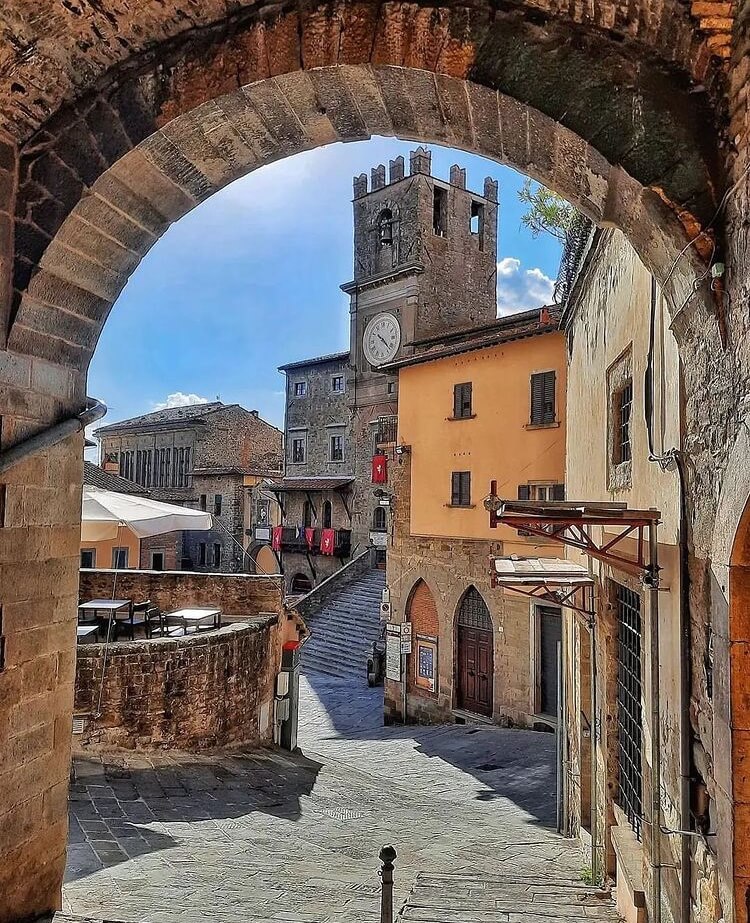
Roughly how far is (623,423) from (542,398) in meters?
9.11

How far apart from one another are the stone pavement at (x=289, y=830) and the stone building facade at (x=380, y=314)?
695 inches

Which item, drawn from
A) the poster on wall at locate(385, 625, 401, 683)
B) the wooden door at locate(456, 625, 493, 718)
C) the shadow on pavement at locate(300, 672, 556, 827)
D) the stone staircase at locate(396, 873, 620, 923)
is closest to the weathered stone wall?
the shadow on pavement at locate(300, 672, 556, 827)

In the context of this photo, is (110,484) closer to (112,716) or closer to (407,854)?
(112,716)

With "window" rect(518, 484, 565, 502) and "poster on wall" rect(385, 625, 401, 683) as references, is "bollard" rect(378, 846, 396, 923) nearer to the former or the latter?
"window" rect(518, 484, 565, 502)

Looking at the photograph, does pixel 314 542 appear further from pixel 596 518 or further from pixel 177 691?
pixel 596 518

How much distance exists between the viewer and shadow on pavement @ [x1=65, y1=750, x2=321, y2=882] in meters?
6.89

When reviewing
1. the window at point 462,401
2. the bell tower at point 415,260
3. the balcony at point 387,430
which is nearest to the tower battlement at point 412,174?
the bell tower at point 415,260

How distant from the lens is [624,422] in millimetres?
7012

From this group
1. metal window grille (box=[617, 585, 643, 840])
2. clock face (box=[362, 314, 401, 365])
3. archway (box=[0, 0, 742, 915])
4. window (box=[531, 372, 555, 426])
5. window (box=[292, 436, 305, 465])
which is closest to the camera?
archway (box=[0, 0, 742, 915])

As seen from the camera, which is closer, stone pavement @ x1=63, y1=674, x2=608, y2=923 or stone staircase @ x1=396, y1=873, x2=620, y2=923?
stone staircase @ x1=396, y1=873, x2=620, y2=923

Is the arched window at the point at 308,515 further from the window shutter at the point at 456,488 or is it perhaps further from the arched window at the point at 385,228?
the window shutter at the point at 456,488

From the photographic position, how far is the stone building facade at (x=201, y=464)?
37.9 metres

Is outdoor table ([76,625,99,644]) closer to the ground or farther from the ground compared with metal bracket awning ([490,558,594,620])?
closer to the ground

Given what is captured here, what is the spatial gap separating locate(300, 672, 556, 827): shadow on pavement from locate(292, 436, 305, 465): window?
16923 millimetres
